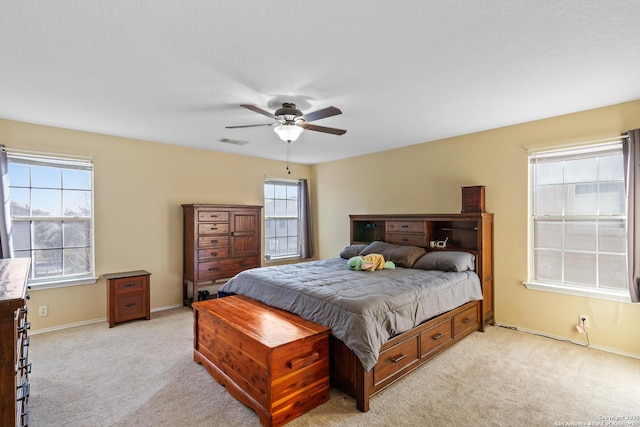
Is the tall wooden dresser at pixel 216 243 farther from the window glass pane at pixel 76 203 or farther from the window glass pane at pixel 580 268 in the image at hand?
the window glass pane at pixel 580 268

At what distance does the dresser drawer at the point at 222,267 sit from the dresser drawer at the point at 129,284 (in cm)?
77

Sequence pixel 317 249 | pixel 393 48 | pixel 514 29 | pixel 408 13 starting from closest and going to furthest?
1. pixel 408 13
2. pixel 514 29
3. pixel 393 48
4. pixel 317 249

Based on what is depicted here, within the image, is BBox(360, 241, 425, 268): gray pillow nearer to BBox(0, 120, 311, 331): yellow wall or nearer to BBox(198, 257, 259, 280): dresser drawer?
BBox(198, 257, 259, 280): dresser drawer

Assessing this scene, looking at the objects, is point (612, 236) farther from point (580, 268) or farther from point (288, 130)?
point (288, 130)

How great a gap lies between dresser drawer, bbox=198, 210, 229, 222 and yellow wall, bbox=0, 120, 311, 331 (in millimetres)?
510

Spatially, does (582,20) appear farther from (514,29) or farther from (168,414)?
(168,414)

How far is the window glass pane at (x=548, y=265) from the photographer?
3.64 m

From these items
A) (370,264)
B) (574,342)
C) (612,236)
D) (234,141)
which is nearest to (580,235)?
(612,236)

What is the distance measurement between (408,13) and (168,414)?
308 cm

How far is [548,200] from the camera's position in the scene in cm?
370

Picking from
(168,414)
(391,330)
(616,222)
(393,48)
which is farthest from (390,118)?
(168,414)

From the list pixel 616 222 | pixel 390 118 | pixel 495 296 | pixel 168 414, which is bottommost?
pixel 168 414

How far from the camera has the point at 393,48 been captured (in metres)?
2.08

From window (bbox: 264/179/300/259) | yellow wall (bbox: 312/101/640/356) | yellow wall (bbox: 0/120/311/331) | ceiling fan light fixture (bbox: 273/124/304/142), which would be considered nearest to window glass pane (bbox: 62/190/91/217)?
yellow wall (bbox: 0/120/311/331)
